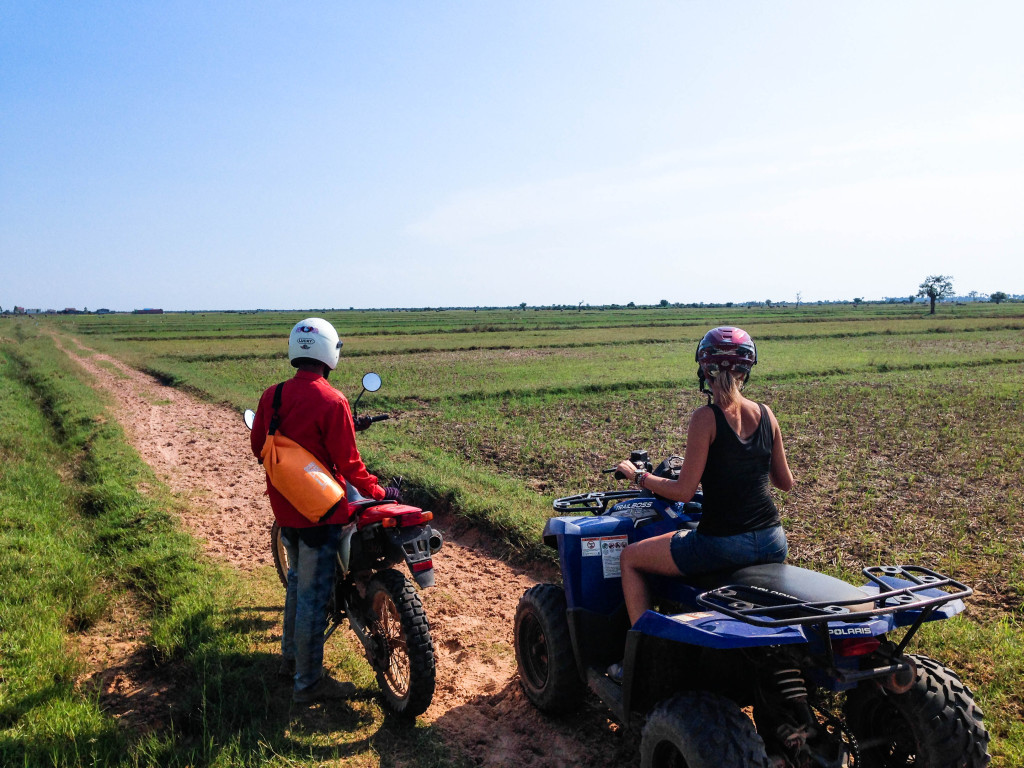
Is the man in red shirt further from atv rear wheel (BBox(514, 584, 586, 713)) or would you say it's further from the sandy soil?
atv rear wheel (BBox(514, 584, 586, 713))

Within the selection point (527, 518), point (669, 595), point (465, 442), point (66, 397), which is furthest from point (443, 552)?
point (66, 397)

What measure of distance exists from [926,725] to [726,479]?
1232 mm

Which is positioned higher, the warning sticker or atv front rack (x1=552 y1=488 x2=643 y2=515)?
atv front rack (x1=552 y1=488 x2=643 y2=515)

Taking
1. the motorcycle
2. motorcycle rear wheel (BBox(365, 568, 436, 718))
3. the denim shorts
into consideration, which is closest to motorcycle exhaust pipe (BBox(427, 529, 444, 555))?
the motorcycle

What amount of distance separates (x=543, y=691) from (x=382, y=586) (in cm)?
115

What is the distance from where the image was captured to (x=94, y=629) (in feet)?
16.5

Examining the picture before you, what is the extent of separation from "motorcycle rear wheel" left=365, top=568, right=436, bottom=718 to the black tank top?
1766 mm

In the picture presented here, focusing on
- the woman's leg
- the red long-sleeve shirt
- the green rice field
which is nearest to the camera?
the woman's leg

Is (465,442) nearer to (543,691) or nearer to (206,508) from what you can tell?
(206,508)

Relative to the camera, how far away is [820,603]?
2.42 m

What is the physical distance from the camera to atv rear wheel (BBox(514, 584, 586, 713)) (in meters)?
3.72

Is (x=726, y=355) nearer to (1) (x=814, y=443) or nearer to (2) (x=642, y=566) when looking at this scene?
(2) (x=642, y=566)

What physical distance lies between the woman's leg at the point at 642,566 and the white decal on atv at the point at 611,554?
0.30 metres

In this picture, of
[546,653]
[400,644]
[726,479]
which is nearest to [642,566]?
[726,479]
